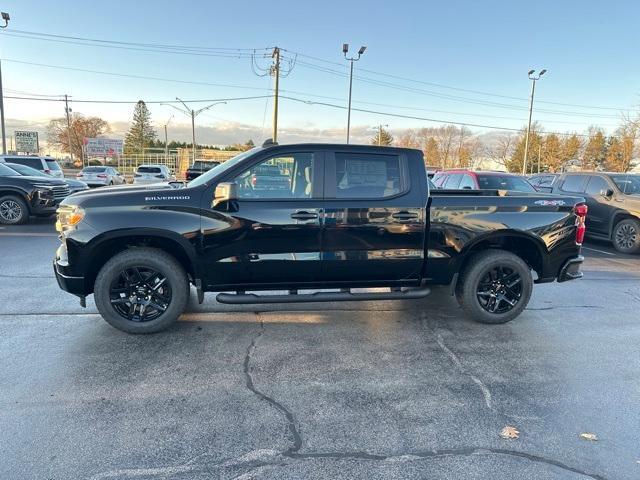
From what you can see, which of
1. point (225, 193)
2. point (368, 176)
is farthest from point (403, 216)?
point (225, 193)

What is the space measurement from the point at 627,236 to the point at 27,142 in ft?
141

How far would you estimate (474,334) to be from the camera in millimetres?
4613

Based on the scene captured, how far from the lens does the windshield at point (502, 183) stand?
33.2ft

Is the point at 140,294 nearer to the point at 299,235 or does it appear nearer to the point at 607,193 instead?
the point at 299,235

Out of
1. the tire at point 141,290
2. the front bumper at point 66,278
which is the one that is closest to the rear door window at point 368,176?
the tire at point 141,290

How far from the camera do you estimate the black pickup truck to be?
A: 13.6 ft

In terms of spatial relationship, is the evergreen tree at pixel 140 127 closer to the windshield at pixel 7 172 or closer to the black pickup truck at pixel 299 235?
the windshield at pixel 7 172

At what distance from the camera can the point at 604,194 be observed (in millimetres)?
10062

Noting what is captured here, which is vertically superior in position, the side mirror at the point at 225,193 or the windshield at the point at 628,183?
the windshield at the point at 628,183

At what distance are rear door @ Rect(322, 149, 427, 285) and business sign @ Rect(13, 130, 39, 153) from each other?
134 feet

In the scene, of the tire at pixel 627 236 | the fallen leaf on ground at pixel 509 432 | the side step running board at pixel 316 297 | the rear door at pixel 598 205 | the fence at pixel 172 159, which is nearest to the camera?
the fallen leaf on ground at pixel 509 432

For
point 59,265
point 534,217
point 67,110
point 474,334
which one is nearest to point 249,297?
point 59,265

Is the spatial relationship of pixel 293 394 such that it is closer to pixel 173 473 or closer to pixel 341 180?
pixel 173 473

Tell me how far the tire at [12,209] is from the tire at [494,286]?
11172 mm
